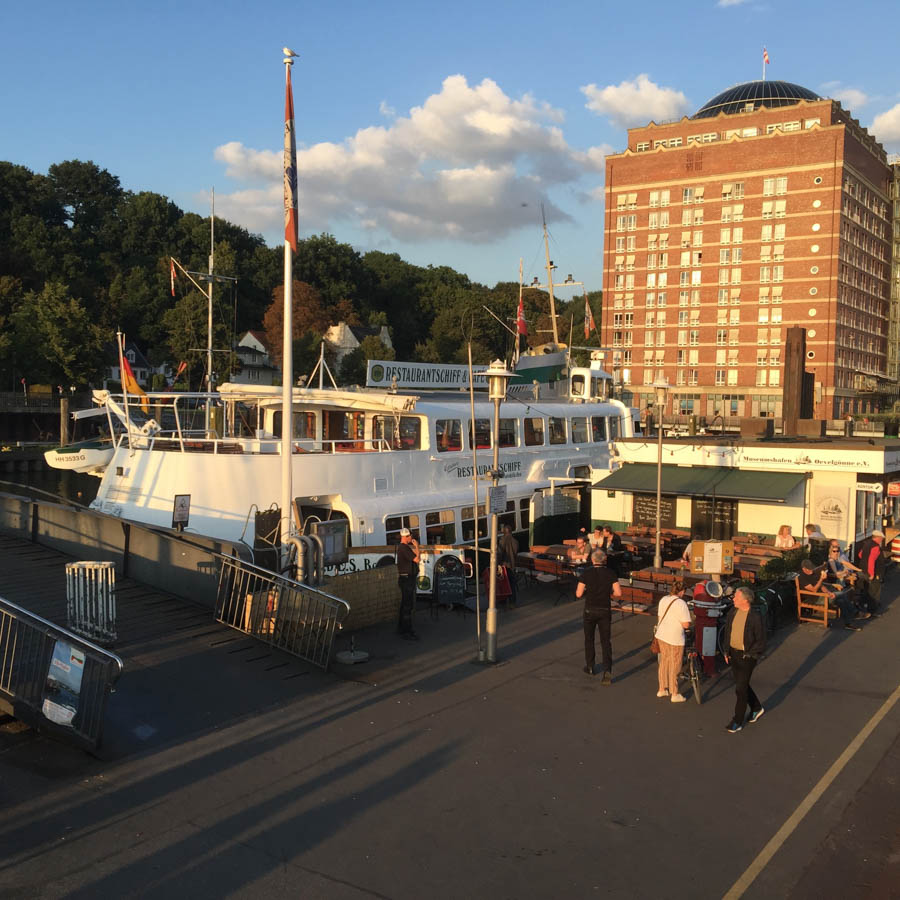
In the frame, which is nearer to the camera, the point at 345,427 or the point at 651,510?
the point at 345,427

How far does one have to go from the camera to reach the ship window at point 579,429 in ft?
84.1

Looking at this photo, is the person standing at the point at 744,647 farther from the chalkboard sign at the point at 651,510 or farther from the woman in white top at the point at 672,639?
the chalkboard sign at the point at 651,510

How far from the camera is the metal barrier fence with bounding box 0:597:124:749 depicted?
342 inches

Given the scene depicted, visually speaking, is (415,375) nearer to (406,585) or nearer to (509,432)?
(509,432)

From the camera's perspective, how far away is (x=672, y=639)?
36.2 feet

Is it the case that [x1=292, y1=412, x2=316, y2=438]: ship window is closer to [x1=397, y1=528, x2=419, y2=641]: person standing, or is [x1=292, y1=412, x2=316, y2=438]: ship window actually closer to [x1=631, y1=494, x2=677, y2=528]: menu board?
[x1=397, y1=528, x2=419, y2=641]: person standing

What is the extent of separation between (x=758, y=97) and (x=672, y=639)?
3774 inches

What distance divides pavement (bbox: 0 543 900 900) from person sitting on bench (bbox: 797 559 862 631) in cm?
263

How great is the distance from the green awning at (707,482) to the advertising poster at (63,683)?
14.5 meters

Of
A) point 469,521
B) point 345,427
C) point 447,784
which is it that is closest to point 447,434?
point 469,521

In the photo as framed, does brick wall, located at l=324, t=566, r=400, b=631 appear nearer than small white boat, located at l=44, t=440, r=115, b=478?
Yes

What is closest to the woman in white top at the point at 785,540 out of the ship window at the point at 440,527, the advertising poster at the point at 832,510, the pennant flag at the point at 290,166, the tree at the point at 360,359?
the advertising poster at the point at 832,510

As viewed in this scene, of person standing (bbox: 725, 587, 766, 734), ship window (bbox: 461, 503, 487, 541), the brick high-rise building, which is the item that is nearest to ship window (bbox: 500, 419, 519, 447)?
ship window (bbox: 461, 503, 487, 541)

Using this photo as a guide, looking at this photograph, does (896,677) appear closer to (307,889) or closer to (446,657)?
(446,657)
